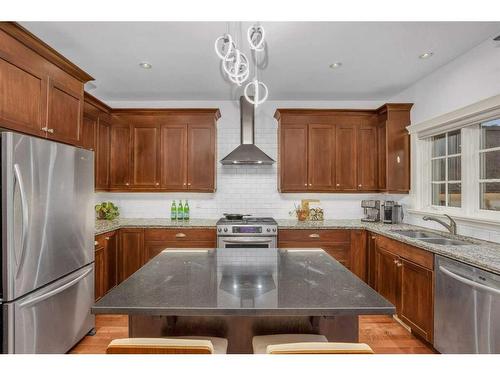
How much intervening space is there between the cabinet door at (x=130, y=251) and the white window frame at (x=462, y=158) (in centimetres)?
339

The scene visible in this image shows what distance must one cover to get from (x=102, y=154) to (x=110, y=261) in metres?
1.39

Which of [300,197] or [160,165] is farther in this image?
[300,197]

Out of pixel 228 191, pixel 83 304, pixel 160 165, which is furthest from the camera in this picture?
pixel 228 191

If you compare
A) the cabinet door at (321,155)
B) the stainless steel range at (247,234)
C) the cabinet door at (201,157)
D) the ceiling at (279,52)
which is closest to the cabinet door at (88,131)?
the ceiling at (279,52)

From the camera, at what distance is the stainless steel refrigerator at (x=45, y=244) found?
168 cm

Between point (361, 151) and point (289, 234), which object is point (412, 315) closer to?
point (289, 234)

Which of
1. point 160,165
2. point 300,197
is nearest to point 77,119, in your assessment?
point 160,165

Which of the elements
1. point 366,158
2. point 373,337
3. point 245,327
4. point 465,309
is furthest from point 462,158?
point 245,327

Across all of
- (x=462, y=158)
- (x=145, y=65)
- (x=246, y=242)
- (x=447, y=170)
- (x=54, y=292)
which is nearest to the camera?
(x=54, y=292)

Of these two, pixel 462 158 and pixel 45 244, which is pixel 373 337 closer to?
pixel 462 158

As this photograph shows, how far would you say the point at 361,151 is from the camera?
3.87m

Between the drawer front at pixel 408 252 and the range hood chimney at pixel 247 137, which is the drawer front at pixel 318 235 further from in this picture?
the range hood chimney at pixel 247 137

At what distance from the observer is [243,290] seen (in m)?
1.21
